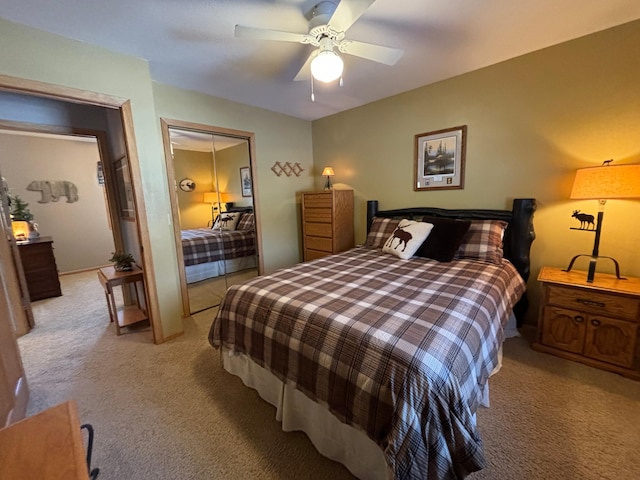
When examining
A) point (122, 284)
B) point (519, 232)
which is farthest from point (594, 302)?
point (122, 284)

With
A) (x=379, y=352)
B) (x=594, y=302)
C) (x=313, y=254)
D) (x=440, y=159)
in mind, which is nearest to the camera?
(x=379, y=352)

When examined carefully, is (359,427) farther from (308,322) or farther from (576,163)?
(576,163)

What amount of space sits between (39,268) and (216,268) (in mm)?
2563

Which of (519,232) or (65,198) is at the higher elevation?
(65,198)

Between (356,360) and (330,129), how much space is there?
3434 millimetres

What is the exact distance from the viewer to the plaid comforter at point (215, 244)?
3023 millimetres

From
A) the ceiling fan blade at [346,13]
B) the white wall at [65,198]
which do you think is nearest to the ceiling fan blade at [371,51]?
the ceiling fan blade at [346,13]

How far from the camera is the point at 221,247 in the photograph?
331 cm

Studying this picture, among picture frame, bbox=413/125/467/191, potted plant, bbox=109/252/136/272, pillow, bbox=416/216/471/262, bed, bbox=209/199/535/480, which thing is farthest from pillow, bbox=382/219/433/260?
potted plant, bbox=109/252/136/272

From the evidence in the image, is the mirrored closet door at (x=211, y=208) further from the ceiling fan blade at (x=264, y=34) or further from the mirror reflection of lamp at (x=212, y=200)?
the ceiling fan blade at (x=264, y=34)

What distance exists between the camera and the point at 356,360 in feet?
3.71

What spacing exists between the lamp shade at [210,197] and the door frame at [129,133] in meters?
0.90

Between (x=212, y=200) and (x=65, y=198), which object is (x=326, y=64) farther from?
(x=65, y=198)

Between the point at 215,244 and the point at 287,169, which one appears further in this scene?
the point at 287,169
